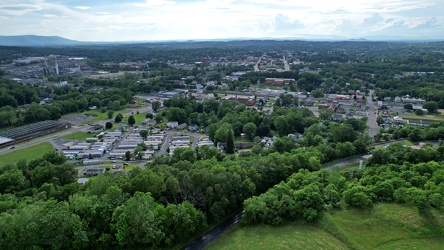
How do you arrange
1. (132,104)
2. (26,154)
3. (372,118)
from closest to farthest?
(26,154) → (372,118) → (132,104)

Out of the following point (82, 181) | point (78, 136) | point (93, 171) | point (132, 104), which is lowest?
point (93, 171)

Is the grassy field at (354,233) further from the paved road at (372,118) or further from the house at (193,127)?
the house at (193,127)

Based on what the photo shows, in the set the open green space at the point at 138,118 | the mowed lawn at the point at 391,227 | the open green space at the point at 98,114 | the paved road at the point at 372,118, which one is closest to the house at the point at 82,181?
the mowed lawn at the point at 391,227

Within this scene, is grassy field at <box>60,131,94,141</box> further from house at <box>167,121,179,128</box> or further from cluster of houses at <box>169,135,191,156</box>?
cluster of houses at <box>169,135,191,156</box>

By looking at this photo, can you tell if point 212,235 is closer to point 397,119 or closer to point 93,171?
point 93,171

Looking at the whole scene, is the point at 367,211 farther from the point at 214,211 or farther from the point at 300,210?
the point at 214,211

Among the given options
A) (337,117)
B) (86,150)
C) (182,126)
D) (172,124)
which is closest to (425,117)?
(337,117)
